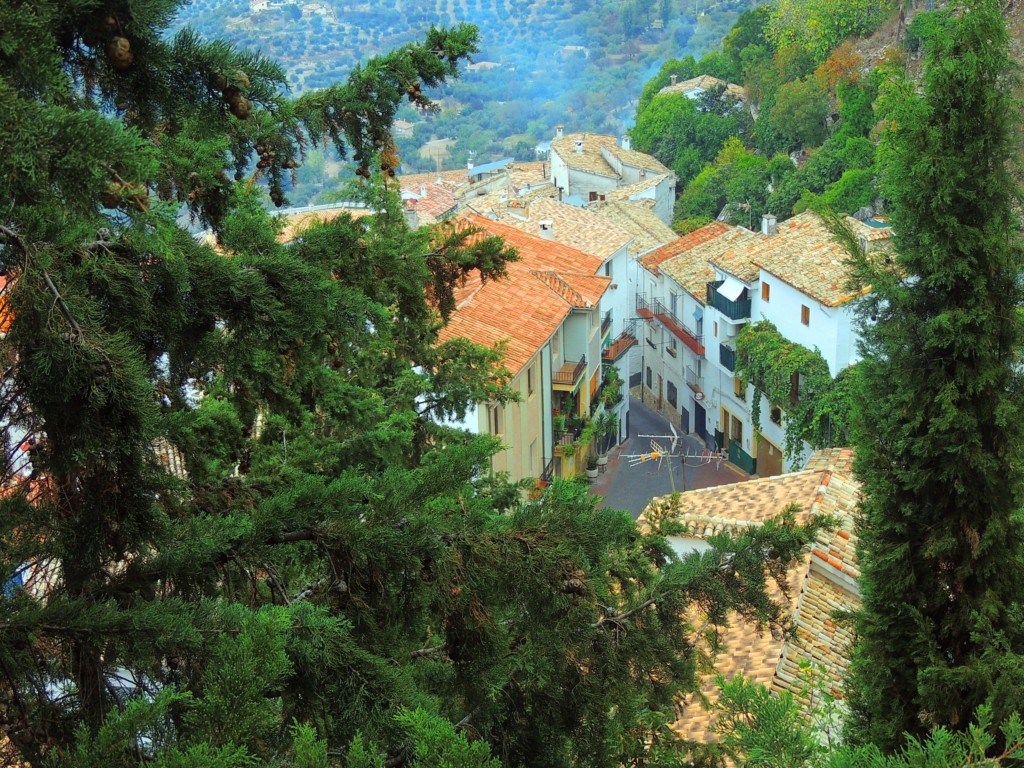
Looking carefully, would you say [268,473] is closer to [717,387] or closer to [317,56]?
[717,387]

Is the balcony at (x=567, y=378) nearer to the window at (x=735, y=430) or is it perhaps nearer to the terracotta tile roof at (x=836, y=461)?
the window at (x=735, y=430)

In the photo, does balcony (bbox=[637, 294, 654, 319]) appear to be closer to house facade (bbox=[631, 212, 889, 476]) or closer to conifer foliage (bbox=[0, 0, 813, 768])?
house facade (bbox=[631, 212, 889, 476])

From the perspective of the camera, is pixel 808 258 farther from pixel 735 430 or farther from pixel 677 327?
pixel 677 327

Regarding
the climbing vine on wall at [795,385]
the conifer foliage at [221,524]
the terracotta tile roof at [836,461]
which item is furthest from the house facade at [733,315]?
the conifer foliage at [221,524]

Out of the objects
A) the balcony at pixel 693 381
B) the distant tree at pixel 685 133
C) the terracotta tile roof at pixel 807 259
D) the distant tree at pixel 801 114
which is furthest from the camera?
the distant tree at pixel 685 133

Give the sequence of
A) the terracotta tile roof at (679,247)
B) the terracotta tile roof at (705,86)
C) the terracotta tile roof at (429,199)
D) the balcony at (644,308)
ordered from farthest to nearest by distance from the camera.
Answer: the terracotta tile roof at (705,86) → the terracotta tile roof at (429,199) → the balcony at (644,308) → the terracotta tile roof at (679,247)

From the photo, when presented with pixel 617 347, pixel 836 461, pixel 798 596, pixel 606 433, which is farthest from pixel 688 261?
pixel 798 596
